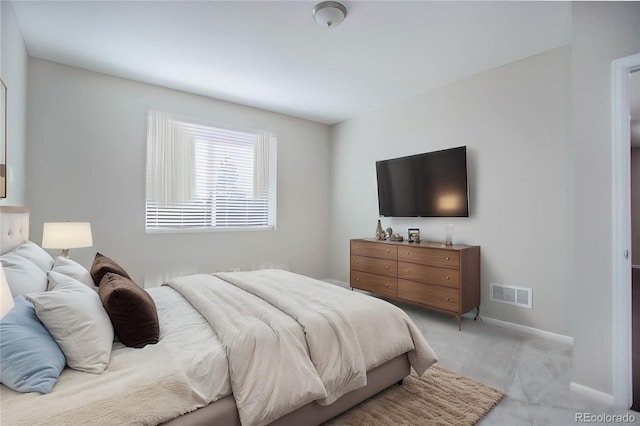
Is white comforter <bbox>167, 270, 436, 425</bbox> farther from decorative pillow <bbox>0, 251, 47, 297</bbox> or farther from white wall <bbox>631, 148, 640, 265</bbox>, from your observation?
white wall <bbox>631, 148, 640, 265</bbox>

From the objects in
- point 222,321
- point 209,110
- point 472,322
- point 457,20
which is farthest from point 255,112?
point 472,322

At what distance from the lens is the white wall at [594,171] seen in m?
1.94

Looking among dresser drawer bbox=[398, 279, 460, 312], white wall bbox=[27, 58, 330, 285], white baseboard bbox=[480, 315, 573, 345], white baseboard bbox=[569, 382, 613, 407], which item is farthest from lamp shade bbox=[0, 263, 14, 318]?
white baseboard bbox=[480, 315, 573, 345]

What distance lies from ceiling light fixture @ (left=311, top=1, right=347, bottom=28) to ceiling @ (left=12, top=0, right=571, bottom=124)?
5 cm

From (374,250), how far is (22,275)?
10.9 ft

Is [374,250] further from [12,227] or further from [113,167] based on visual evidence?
[12,227]

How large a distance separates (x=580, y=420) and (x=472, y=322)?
5.43 feet

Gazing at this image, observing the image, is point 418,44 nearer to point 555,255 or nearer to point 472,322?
point 555,255

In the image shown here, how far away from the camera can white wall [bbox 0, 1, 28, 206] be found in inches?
87.7

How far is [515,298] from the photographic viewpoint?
325cm

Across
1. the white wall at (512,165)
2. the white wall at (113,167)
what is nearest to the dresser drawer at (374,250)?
the white wall at (512,165)

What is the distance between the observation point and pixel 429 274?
3436mm

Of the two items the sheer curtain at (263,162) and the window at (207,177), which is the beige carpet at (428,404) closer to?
the window at (207,177)

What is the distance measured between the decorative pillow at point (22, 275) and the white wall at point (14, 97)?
76cm
